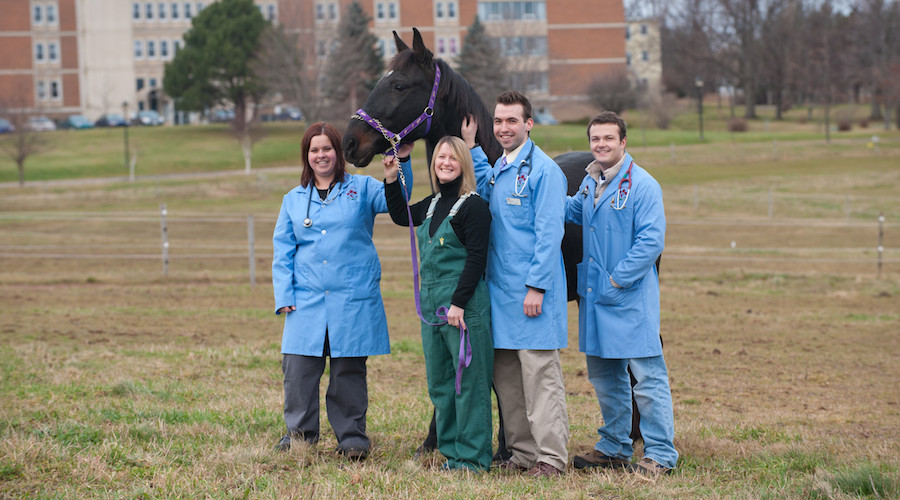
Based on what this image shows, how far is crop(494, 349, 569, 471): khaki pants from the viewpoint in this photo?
3.91 m

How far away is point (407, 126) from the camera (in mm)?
4176

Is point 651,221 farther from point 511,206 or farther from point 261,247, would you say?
point 261,247

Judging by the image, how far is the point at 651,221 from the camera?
4.04 meters

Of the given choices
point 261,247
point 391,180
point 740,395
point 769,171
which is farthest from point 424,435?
point 769,171

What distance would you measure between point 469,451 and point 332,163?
176 centimetres

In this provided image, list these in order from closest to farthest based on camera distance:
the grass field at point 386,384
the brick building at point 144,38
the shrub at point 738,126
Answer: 1. the grass field at point 386,384
2. the shrub at point 738,126
3. the brick building at point 144,38

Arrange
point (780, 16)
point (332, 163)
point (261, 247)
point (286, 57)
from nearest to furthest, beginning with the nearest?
point (332, 163) < point (261, 247) < point (286, 57) < point (780, 16)

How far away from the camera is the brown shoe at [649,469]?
3.90m

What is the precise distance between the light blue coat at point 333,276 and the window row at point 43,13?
234 feet

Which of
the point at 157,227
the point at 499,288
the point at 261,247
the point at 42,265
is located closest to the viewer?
the point at 499,288

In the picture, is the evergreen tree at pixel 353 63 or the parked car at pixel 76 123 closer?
the evergreen tree at pixel 353 63

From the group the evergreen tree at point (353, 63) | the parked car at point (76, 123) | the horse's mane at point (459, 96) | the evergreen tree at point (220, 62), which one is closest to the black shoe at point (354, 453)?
the horse's mane at point (459, 96)

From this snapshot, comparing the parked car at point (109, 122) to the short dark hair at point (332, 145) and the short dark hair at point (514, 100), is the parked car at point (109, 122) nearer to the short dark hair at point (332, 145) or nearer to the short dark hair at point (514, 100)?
the short dark hair at point (332, 145)

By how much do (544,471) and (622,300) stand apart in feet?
3.10
